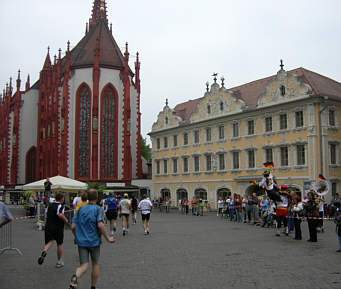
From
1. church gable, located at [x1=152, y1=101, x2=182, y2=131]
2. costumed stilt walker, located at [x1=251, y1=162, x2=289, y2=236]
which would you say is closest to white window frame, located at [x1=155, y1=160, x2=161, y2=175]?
church gable, located at [x1=152, y1=101, x2=182, y2=131]

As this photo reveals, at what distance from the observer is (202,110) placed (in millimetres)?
42219

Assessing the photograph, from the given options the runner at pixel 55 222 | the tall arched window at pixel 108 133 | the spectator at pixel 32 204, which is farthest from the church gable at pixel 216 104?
the runner at pixel 55 222

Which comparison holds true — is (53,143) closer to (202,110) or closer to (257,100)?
(202,110)

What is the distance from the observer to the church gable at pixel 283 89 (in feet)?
108

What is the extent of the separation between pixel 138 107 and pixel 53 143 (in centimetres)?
1179

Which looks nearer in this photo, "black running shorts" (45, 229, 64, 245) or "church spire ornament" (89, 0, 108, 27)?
"black running shorts" (45, 229, 64, 245)

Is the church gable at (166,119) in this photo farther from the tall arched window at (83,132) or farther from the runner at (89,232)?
the runner at (89,232)

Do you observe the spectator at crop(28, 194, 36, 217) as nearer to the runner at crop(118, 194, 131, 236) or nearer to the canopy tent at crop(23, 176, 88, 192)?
the canopy tent at crop(23, 176, 88, 192)

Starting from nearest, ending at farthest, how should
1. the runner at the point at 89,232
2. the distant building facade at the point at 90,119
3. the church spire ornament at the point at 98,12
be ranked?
1. the runner at the point at 89,232
2. the distant building facade at the point at 90,119
3. the church spire ornament at the point at 98,12

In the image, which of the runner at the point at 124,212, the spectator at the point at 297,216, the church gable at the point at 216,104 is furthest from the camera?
the church gable at the point at 216,104

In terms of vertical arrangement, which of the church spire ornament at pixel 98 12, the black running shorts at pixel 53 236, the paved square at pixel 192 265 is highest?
the church spire ornament at pixel 98 12

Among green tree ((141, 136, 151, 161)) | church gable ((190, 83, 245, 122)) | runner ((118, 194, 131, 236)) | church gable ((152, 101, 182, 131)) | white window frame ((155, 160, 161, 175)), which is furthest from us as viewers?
green tree ((141, 136, 151, 161))

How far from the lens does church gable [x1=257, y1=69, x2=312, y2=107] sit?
108ft

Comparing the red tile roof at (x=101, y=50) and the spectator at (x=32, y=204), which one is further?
the red tile roof at (x=101, y=50)
